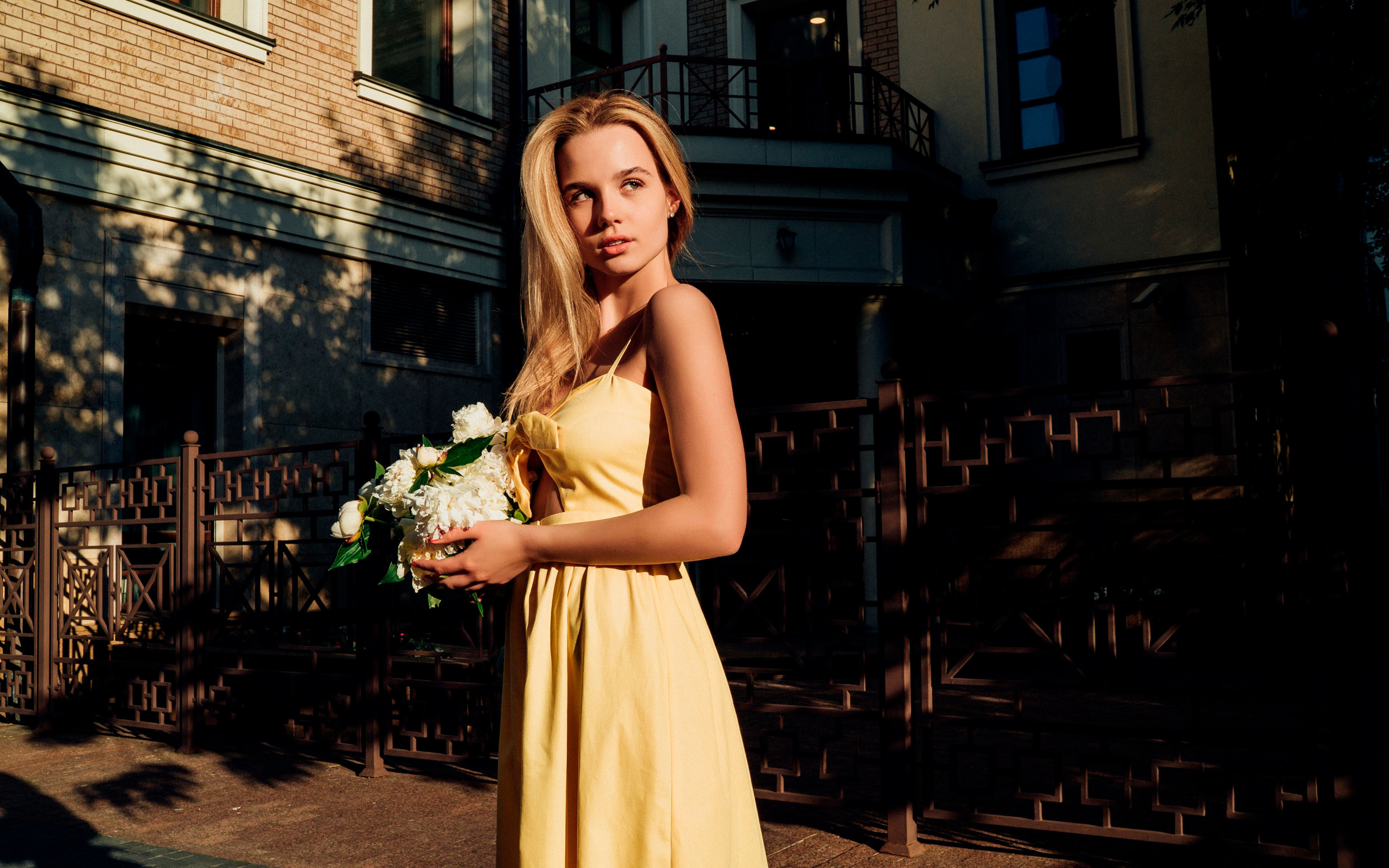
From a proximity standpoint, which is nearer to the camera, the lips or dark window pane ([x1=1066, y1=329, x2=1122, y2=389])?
the lips

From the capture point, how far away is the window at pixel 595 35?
556 inches

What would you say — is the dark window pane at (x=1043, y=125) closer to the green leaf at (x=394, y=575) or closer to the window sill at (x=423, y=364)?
the window sill at (x=423, y=364)

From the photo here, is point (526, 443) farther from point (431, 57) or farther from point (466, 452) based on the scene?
point (431, 57)

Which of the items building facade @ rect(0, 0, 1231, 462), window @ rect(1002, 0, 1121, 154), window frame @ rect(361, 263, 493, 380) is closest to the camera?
building facade @ rect(0, 0, 1231, 462)

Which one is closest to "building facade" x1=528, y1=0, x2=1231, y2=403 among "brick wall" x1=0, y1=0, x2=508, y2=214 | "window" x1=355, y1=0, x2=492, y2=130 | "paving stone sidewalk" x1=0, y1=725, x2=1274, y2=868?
Answer: "window" x1=355, y1=0, x2=492, y2=130

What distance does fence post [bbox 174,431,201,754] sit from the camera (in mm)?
7227

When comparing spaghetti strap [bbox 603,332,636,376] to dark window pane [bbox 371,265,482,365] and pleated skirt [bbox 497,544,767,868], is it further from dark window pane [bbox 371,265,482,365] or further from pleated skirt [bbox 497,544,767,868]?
dark window pane [bbox 371,265,482,365]

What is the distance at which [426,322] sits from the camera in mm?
12148

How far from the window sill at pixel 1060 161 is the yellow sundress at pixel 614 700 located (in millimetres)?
12937

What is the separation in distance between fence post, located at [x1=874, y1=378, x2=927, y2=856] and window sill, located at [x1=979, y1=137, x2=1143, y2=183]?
32.2ft

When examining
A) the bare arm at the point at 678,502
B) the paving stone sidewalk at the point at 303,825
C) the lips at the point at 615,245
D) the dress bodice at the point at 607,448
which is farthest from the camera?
the paving stone sidewalk at the point at 303,825

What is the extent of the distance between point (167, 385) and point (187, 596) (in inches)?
144

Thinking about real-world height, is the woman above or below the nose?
A: below

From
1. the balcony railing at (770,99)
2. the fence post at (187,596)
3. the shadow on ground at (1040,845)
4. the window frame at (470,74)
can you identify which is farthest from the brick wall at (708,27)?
the shadow on ground at (1040,845)
